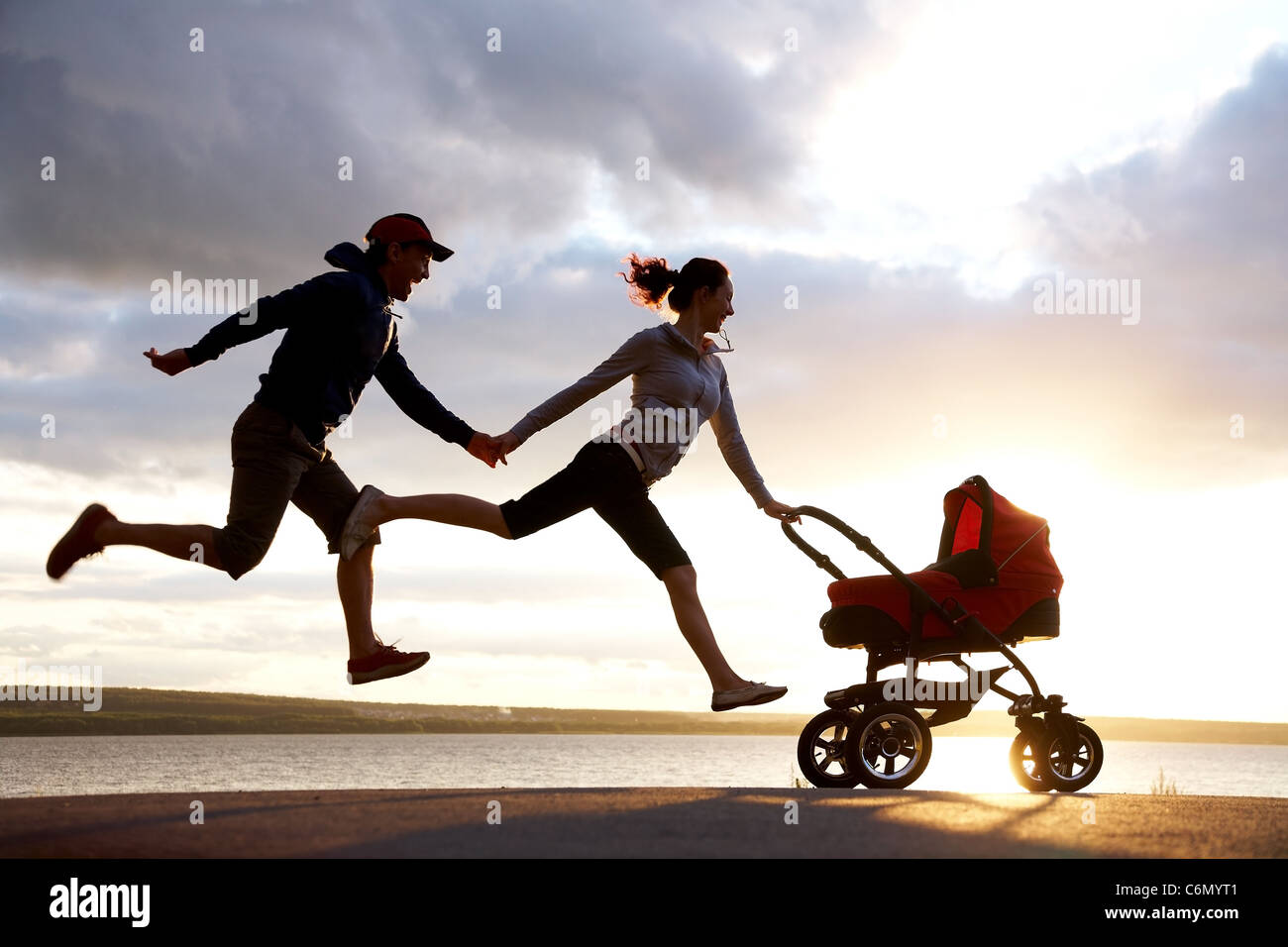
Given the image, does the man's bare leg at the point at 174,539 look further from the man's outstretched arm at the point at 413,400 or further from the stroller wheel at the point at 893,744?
the stroller wheel at the point at 893,744

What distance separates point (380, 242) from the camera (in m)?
6.59

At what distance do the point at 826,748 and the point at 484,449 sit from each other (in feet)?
8.56

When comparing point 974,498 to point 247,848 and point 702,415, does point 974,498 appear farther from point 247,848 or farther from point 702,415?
point 247,848

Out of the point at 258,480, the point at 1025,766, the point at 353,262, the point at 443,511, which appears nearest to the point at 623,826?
the point at 443,511

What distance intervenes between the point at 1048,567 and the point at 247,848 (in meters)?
5.21

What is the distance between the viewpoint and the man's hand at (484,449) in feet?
21.8

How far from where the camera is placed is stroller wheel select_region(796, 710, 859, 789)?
679 centimetres

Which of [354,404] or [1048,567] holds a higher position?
[354,404]

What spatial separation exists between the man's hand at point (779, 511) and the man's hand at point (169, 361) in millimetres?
3538

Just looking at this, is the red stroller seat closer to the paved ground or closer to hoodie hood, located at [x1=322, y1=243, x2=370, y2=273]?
the paved ground

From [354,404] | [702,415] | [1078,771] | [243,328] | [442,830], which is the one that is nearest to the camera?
[442,830]

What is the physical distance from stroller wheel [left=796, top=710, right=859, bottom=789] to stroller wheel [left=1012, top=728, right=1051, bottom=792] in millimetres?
1285

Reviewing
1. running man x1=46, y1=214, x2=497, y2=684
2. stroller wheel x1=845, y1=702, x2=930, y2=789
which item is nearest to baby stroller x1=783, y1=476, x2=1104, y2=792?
stroller wheel x1=845, y1=702, x2=930, y2=789
